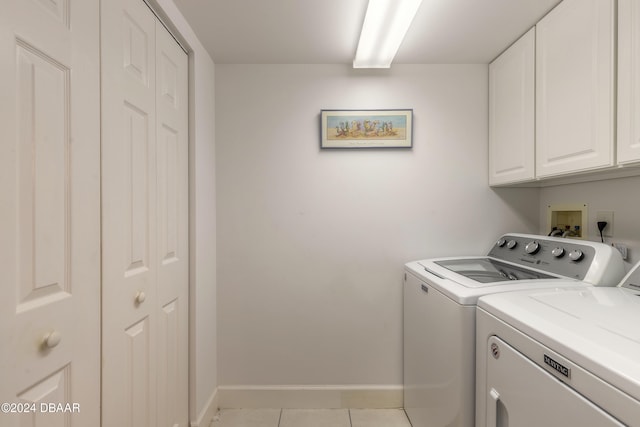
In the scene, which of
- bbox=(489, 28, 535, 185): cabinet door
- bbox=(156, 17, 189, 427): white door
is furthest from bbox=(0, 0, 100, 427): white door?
bbox=(489, 28, 535, 185): cabinet door

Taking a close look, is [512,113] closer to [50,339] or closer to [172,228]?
[172,228]

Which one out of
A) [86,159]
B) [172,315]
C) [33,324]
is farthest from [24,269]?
Result: [172,315]

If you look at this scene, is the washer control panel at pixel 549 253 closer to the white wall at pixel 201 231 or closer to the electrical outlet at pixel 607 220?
the electrical outlet at pixel 607 220

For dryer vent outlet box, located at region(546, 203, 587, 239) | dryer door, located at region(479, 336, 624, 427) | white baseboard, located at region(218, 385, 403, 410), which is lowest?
white baseboard, located at region(218, 385, 403, 410)

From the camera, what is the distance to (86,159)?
2.90 feet

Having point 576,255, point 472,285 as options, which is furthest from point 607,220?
point 472,285

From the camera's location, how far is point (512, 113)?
1699 mm

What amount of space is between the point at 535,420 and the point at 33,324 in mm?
1339

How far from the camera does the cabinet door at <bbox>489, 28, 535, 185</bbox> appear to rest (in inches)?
61.4

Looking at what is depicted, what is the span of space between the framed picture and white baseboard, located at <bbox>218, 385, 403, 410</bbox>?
1.61 metres

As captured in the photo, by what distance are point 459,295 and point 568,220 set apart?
3.69 feet

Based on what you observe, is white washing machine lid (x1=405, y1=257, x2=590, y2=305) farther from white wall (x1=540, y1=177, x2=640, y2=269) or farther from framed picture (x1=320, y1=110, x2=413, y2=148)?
framed picture (x1=320, y1=110, x2=413, y2=148)

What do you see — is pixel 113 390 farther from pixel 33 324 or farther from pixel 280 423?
pixel 280 423

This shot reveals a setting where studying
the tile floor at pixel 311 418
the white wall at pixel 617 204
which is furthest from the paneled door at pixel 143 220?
the white wall at pixel 617 204
